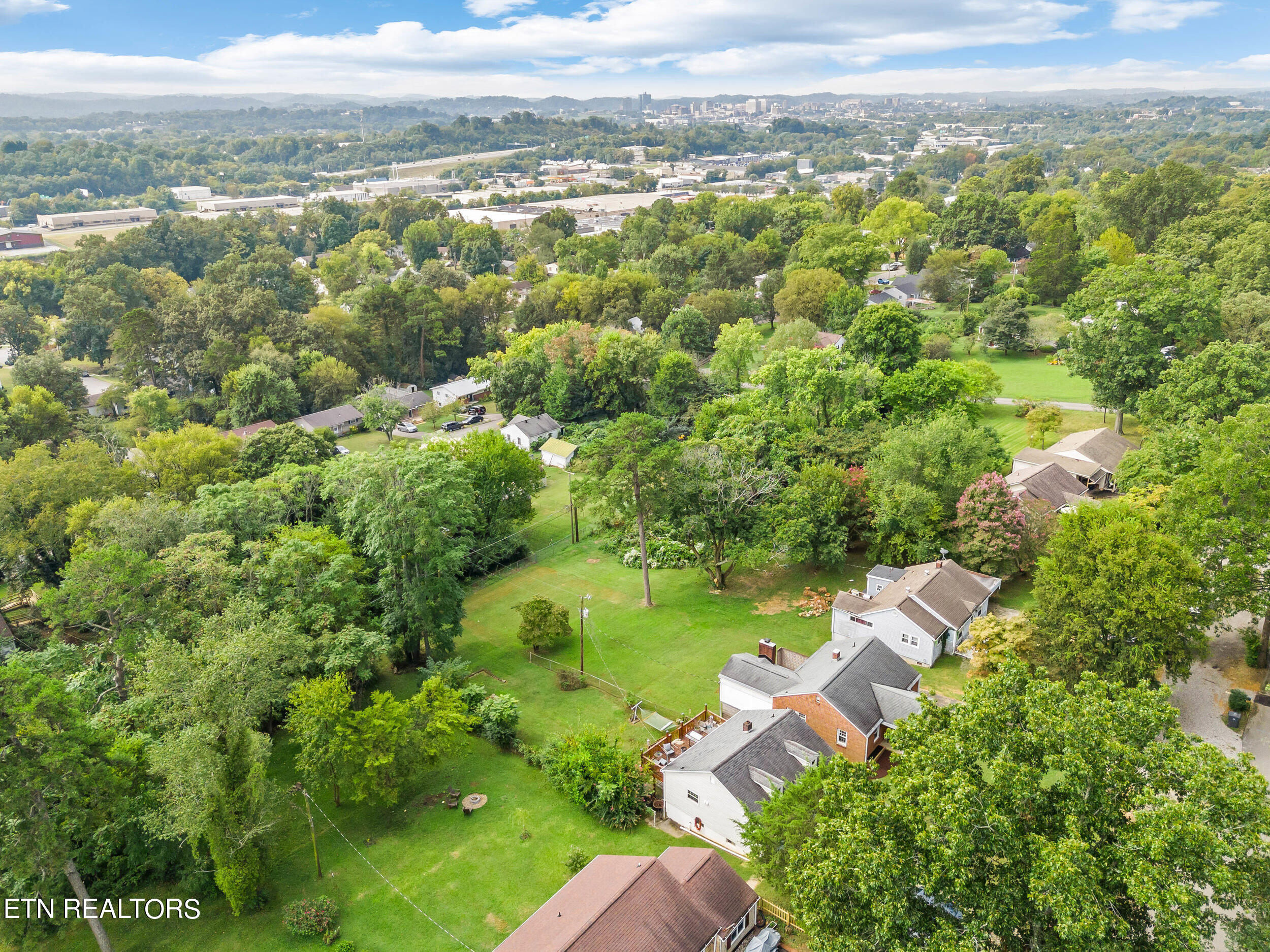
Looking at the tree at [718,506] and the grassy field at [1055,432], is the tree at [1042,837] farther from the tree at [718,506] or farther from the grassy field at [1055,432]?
the grassy field at [1055,432]

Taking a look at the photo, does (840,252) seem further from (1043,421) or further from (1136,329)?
(1136,329)

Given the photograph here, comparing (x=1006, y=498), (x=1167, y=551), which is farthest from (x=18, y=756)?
(x=1006, y=498)

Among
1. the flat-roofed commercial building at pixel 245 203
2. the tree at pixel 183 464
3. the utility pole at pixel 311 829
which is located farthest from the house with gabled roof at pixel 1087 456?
the flat-roofed commercial building at pixel 245 203

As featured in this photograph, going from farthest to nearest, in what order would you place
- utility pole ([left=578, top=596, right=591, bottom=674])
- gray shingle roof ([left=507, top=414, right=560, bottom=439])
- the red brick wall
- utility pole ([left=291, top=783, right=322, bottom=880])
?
gray shingle roof ([left=507, top=414, right=560, bottom=439]), utility pole ([left=578, top=596, right=591, bottom=674]), the red brick wall, utility pole ([left=291, top=783, right=322, bottom=880])

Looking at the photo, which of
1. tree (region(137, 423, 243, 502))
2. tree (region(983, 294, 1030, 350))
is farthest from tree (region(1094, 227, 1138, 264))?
tree (region(137, 423, 243, 502))

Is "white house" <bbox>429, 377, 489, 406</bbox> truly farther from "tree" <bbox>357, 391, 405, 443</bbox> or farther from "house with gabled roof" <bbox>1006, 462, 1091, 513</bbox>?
"house with gabled roof" <bbox>1006, 462, 1091, 513</bbox>

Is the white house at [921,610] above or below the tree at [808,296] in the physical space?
below
